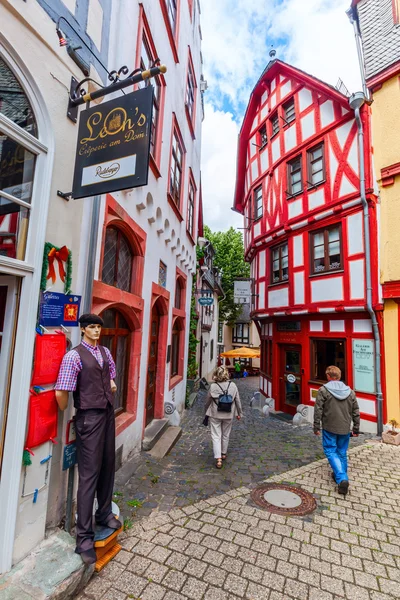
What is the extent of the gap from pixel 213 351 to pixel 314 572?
21.2 metres

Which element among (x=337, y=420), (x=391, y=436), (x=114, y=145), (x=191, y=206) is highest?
(x=191, y=206)

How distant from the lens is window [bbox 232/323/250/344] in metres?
31.5

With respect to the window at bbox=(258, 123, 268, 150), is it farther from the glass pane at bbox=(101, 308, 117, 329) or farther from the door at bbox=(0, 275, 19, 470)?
the door at bbox=(0, 275, 19, 470)

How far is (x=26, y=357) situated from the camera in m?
2.56

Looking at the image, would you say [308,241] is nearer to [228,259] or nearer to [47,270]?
[47,270]

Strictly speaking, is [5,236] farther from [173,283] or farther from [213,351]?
[213,351]

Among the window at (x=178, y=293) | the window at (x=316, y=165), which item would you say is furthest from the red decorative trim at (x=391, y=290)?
the window at (x=178, y=293)

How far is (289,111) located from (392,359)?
9.47 m

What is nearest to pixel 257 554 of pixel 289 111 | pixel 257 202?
pixel 257 202

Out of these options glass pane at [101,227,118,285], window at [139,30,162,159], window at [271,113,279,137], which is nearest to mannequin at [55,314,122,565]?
glass pane at [101,227,118,285]

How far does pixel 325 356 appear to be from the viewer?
31.1 feet

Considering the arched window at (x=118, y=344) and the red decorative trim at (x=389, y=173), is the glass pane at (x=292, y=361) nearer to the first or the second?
the red decorative trim at (x=389, y=173)

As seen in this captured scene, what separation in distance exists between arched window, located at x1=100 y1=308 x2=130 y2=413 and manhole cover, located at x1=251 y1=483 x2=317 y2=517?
7.97ft

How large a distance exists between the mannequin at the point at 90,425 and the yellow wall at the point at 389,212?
7243mm
